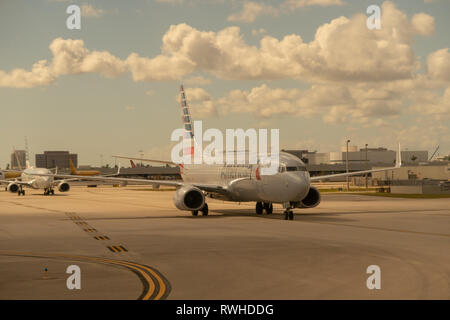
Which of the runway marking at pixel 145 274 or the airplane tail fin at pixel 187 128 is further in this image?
the airplane tail fin at pixel 187 128

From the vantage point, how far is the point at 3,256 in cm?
1841

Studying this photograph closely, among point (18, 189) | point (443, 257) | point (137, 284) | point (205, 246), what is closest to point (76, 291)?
point (137, 284)

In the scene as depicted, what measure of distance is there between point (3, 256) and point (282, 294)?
1084 centimetres

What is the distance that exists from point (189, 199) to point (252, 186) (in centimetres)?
432

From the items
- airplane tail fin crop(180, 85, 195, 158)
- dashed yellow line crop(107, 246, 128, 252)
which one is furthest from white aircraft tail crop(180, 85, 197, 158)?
dashed yellow line crop(107, 246, 128, 252)

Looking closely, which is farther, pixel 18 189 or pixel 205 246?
pixel 18 189

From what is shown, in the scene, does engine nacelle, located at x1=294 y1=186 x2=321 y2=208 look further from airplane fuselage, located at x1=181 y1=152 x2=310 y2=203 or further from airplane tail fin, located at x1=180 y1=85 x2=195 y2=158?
airplane tail fin, located at x1=180 y1=85 x2=195 y2=158

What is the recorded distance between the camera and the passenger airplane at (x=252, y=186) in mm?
30734

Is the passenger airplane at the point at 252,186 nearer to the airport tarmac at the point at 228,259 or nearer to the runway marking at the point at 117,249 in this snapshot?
the airport tarmac at the point at 228,259

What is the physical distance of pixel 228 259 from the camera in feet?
57.2

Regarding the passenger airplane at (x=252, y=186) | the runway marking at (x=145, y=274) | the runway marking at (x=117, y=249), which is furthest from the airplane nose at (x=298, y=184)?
the runway marking at (x=145, y=274)

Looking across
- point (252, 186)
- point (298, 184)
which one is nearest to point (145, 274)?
point (298, 184)
